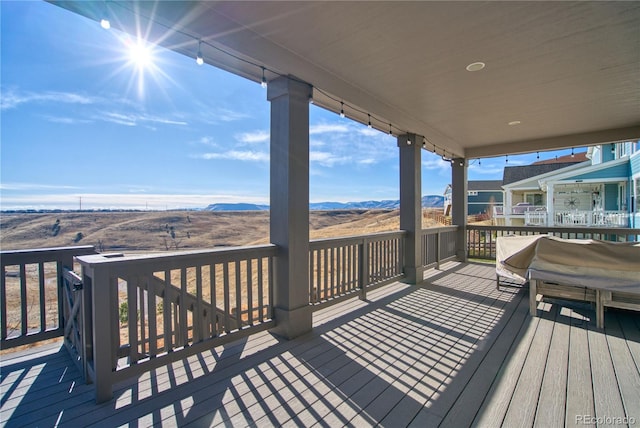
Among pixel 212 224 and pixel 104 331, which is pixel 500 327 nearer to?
pixel 104 331

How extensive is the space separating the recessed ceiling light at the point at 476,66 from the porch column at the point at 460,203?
4.14 metres

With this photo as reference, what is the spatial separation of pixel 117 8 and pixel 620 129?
765 centimetres

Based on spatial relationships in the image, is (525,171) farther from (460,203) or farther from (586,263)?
(586,263)

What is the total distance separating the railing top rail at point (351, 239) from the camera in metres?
3.37

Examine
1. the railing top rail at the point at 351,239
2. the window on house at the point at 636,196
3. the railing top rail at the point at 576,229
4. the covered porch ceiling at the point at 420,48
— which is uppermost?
the covered porch ceiling at the point at 420,48

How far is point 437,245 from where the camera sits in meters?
6.09

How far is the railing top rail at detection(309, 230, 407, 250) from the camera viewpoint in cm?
337

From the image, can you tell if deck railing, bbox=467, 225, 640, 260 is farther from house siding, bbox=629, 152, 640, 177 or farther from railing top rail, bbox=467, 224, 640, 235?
house siding, bbox=629, 152, 640, 177

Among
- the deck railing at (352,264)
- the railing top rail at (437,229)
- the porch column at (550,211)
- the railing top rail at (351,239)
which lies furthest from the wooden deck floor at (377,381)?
the porch column at (550,211)

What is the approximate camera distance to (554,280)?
3375 mm

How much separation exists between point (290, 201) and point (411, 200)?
2846 mm

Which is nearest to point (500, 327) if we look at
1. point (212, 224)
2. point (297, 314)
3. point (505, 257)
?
point (505, 257)

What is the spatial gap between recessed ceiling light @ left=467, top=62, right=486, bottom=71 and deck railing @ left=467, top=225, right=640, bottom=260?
4.47 metres

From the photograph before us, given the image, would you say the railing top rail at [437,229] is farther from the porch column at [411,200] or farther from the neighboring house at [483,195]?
the neighboring house at [483,195]
